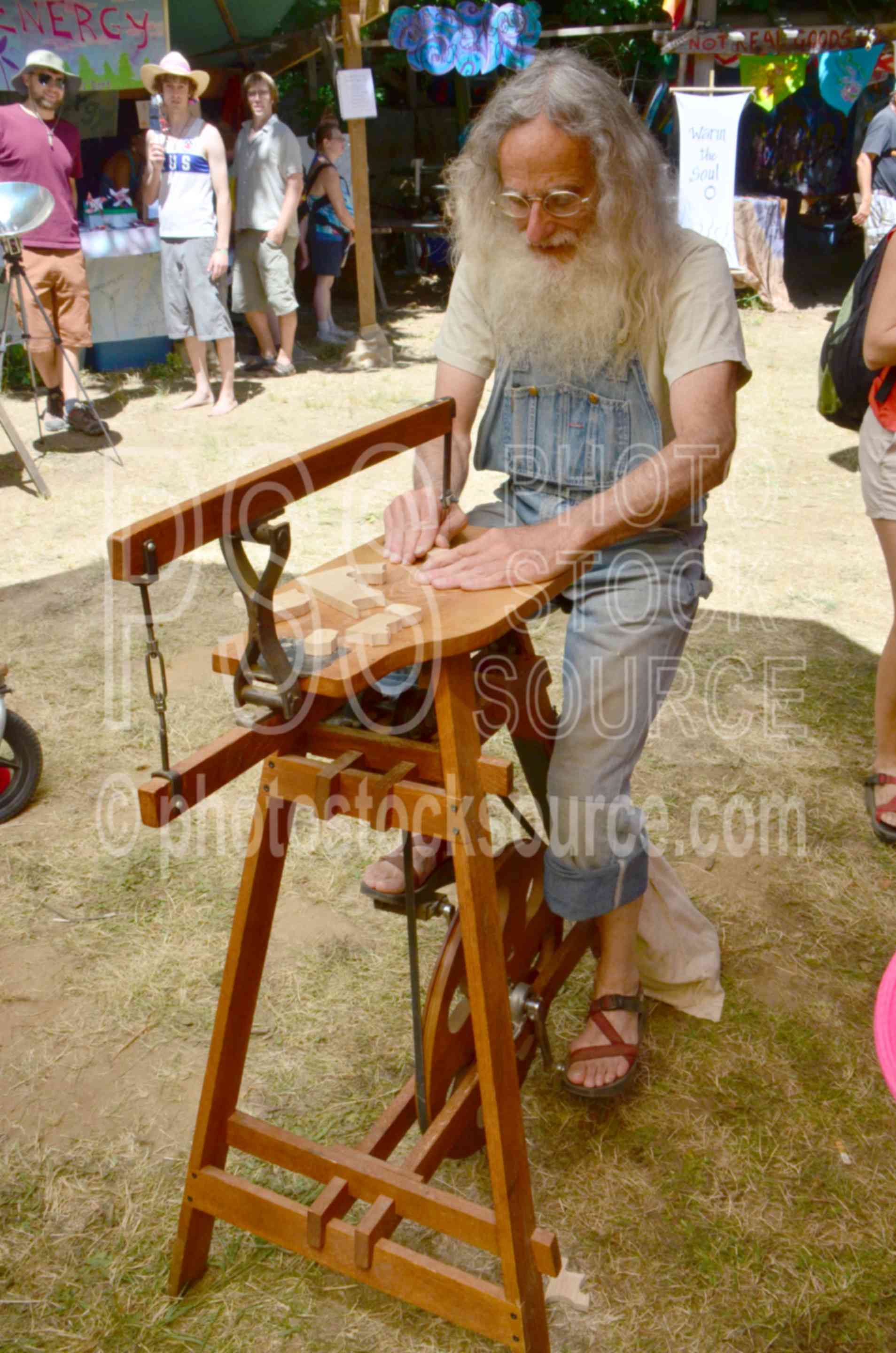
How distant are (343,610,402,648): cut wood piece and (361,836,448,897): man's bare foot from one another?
0.69 metres

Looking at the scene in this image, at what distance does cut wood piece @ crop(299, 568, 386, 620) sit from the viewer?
1.61 m

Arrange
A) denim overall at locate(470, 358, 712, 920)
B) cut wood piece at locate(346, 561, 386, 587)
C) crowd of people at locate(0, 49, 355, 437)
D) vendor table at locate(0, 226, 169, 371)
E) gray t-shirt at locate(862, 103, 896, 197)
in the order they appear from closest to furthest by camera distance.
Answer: cut wood piece at locate(346, 561, 386, 587) < denim overall at locate(470, 358, 712, 920) < crowd of people at locate(0, 49, 355, 437) < gray t-shirt at locate(862, 103, 896, 197) < vendor table at locate(0, 226, 169, 371)

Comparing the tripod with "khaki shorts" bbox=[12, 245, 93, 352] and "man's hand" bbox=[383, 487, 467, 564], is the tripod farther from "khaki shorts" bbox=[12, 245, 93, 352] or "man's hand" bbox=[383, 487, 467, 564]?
"man's hand" bbox=[383, 487, 467, 564]

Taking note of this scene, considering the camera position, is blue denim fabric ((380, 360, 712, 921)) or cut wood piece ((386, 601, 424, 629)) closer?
cut wood piece ((386, 601, 424, 629))

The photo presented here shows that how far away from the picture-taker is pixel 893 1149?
2.16 m

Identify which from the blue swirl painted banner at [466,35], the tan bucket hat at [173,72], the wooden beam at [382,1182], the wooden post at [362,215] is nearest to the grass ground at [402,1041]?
the wooden beam at [382,1182]

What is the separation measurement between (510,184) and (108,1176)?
6.56 ft

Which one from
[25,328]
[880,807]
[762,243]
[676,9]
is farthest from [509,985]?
[676,9]

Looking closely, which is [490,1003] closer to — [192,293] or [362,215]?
[192,293]

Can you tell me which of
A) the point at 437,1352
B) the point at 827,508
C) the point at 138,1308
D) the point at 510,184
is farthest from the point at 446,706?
the point at 827,508

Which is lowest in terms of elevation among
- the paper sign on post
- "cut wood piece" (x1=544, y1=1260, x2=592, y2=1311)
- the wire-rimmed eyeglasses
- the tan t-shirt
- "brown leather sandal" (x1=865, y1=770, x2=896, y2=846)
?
"cut wood piece" (x1=544, y1=1260, x2=592, y2=1311)

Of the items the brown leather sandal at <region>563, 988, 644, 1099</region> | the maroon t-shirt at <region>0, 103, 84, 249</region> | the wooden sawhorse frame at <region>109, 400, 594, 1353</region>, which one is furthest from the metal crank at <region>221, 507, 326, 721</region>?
the maroon t-shirt at <region>0, 103, 84, 249</region>

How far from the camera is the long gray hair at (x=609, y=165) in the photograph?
1.80 m

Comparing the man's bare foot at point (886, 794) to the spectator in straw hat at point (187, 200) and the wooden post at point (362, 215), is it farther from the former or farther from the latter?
the wooden post at point (362, 215)
